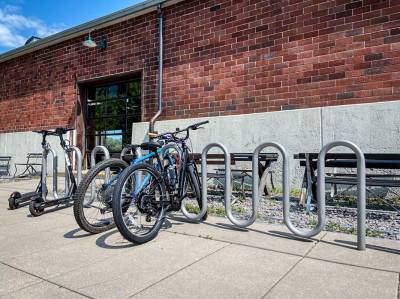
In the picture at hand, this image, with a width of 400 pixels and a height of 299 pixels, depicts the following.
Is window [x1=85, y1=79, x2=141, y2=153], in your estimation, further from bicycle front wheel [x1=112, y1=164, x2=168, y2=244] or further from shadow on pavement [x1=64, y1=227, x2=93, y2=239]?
bicycle front wheel [x1=112, y1=164, x2=168, y2=244]

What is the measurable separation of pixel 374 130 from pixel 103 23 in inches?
295

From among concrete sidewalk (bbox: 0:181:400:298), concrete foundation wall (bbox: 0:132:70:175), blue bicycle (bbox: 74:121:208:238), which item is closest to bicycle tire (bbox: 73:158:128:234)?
blue bicycle (bbox: 74:121:208:238)

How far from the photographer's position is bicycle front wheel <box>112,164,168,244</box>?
300 cm

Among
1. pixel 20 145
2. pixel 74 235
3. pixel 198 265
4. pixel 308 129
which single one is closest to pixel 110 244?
pixel 74 235

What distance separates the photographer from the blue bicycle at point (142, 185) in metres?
3.29

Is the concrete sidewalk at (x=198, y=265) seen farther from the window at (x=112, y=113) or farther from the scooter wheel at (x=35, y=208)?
the window at (x=112, y=113)

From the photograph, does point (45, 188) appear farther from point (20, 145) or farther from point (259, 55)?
point (20, 145)

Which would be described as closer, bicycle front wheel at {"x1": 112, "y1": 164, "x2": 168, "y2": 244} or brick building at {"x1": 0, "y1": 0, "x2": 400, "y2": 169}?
bicycle front wheel at {"x1": 112, "y1": 164, "x2": 168, "y2": 244}

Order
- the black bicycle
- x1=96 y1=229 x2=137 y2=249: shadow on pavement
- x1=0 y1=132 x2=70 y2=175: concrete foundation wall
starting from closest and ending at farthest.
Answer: the black bicycle < x1=96 y1=229 x2=137 y2=249: shadow on pavement < x1=0 y1=132 x2=70 y2=175: concrete foundation wall

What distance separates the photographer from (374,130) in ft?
19.2

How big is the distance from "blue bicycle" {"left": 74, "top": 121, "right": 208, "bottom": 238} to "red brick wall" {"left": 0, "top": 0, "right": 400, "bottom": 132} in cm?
357

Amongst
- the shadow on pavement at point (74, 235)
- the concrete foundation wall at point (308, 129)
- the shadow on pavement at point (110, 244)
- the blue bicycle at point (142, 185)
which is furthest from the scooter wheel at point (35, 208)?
the concrete foundation wall at point (308, 129)

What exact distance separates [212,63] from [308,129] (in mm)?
2658

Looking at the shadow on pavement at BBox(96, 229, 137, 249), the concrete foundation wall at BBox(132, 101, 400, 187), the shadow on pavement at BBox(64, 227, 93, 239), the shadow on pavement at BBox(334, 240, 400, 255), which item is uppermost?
the concrete foundation wall at BBox(132, 101, 400, 187)
